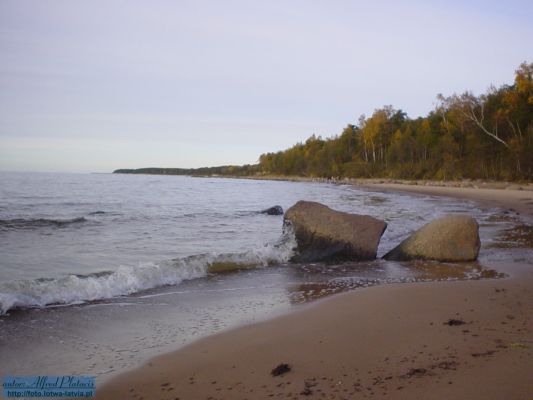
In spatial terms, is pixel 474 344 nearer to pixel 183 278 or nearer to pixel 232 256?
pixel 183 278

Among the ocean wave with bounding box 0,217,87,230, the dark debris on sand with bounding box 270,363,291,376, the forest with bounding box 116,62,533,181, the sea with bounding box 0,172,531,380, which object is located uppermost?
the forest with bounding box 116,62,533,181

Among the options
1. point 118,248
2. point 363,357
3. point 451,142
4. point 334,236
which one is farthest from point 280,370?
point 451,142

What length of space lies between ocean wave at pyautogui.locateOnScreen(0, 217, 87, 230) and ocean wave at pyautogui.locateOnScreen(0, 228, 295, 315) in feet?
30.8

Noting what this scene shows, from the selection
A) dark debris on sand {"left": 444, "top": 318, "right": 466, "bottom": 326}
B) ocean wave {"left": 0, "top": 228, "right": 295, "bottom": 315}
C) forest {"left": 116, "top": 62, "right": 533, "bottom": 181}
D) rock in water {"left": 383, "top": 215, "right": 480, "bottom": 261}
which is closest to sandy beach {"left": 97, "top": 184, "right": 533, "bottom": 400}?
dark debris on sand {"left": 444, "top": 318, "right": 466, "bottom": 326}

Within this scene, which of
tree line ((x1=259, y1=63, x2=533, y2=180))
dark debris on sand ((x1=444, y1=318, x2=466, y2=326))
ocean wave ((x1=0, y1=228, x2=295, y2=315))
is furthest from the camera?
tree line ((x1=259, y1=63, x2=533, y2=180))

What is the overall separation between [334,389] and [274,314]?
2595 millimetres

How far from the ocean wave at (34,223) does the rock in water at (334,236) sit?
10.3m

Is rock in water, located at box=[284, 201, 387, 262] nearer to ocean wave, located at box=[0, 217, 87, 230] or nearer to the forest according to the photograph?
ocean wave, located at box=[0, 217, 87, 230]

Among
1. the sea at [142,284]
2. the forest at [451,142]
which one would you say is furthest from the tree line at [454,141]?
the sea at [142,284]

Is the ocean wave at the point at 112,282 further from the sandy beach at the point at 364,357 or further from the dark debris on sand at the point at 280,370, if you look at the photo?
the dark debris on sand at the point at 280,370

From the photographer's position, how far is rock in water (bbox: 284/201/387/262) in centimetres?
1063

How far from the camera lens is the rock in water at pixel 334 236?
10633mm

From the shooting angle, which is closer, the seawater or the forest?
the seawater

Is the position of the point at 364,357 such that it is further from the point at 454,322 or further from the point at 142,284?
the point at 142,284
